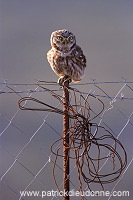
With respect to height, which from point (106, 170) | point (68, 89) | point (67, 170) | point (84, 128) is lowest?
point (67, 170)

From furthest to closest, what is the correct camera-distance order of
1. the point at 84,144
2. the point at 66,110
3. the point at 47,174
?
the point at 47,174
the point at 66,110
the point at 84,144

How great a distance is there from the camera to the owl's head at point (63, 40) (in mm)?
3059

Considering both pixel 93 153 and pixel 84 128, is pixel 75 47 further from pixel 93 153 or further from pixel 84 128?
pixel 93 153

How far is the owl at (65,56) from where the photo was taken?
3.06 m

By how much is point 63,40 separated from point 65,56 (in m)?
0.13

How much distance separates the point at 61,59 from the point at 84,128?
1.20 metres

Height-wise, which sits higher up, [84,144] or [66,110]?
[66,110]

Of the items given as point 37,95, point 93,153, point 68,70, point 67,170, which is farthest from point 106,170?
point 67,170

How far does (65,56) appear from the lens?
309 centimetres

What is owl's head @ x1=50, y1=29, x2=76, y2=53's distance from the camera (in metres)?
3.06

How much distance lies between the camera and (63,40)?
9.99 feet

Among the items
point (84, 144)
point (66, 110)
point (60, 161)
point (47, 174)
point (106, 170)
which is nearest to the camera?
point (84, 144)

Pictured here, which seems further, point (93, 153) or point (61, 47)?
point (93, 153)

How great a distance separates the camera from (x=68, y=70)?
3.08 metres
